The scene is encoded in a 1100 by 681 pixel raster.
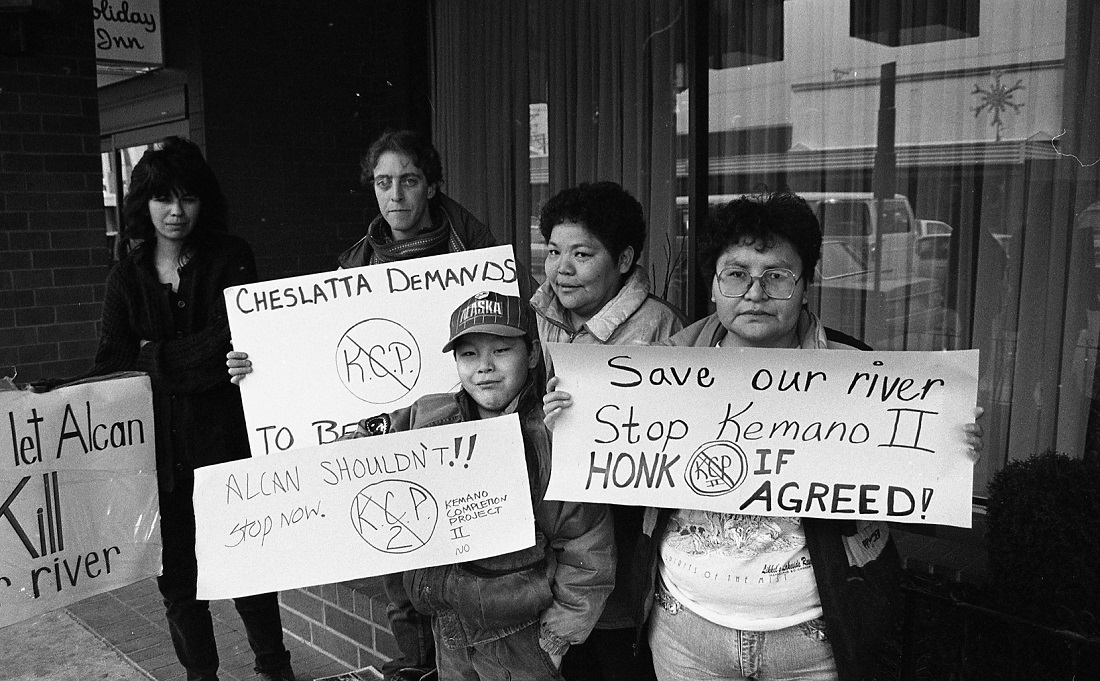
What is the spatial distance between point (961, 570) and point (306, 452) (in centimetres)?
272

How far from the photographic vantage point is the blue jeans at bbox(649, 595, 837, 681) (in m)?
2.07

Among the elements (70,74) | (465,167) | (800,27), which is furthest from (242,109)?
(800,27)

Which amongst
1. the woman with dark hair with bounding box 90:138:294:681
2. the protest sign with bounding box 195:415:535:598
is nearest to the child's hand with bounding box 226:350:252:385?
the woman with dark hair with bounding box 90:138:294:681

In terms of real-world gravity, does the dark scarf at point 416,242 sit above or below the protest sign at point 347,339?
above

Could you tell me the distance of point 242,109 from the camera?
6168 millimetres

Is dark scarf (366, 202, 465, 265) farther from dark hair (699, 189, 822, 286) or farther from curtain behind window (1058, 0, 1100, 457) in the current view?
curtain behind window (1058, 0, 1100, 457)

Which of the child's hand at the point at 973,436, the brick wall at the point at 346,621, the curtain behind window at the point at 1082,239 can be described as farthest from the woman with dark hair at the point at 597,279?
the curtain behind window at the point at 1082,239

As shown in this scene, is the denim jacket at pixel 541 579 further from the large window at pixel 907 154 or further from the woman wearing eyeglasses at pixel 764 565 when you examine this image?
the large window at pixel 907 154

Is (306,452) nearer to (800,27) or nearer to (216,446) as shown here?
(216,446)

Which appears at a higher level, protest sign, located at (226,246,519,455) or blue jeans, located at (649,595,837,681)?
protest sign, located at (226,246,519,455)

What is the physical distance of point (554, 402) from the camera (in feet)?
7.74

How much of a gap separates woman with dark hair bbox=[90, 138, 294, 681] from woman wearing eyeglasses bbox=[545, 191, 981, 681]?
1.75m

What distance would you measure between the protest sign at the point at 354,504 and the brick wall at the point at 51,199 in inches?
151

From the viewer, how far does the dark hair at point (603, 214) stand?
285cm
